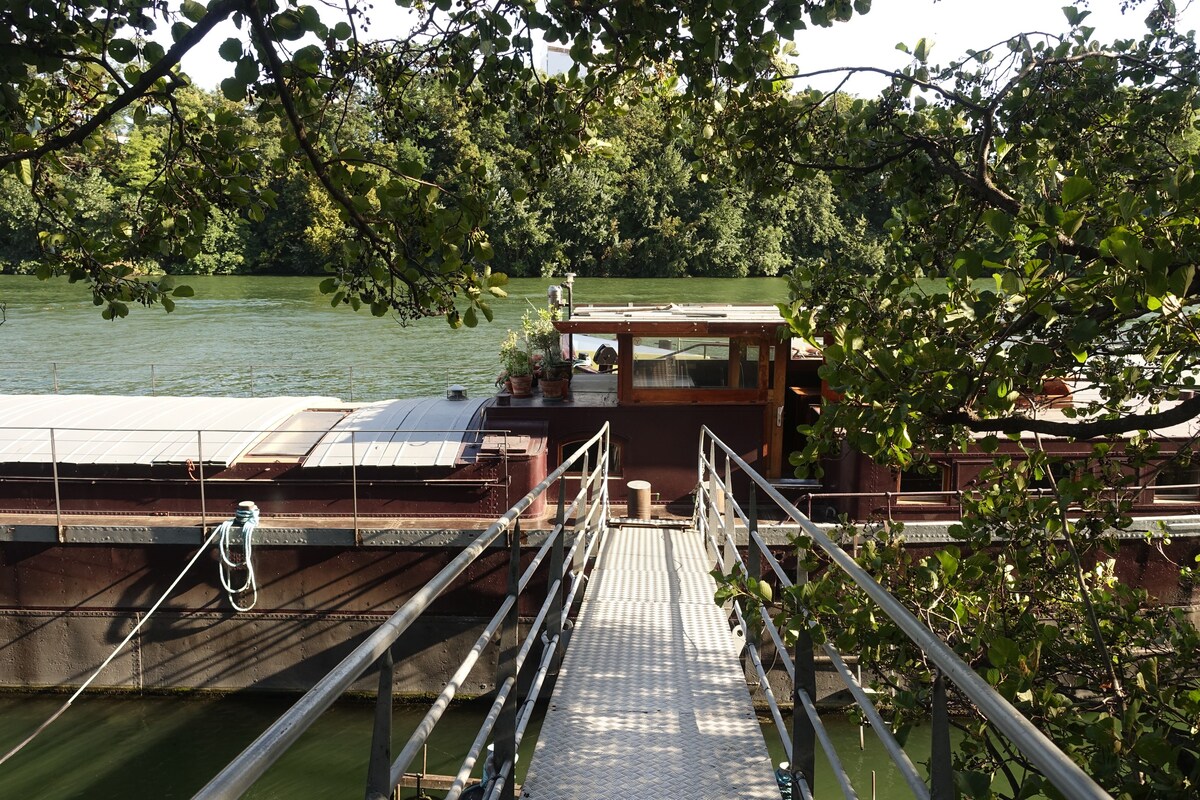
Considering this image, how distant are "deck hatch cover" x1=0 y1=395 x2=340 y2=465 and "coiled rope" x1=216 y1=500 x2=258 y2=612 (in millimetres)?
607

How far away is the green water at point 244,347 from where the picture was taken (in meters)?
22.4

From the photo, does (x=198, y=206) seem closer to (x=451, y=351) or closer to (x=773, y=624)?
(x=773, y=624)

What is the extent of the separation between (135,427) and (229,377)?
12979 millimetres

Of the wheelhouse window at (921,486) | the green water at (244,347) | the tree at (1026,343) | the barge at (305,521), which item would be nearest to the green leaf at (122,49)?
the tree at (1026,343)

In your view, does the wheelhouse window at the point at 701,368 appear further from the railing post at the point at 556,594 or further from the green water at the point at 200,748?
the railing post at the point at 556,594

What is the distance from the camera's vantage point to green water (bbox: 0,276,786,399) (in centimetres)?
2241

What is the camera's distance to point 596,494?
715 cm

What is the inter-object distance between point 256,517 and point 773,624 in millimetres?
7396

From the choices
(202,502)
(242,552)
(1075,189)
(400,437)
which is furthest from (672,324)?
(1075,189)

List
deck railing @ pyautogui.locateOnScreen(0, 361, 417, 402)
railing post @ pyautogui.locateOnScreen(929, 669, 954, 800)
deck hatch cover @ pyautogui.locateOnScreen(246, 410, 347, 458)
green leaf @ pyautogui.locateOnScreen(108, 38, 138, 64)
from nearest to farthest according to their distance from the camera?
1. railing post @ pyautogui.locateOnScreen(929, 669, 954, 800)
2. green leaf @ pyautogui.locateOnScreen(108, 38, 138, 64)
3. deck hatch cover @ pyautogui.locateOnScreen(246, 410, 347, 458)
4. deck railing @ pyautogui.locateOnScreen(0, 361, 417, 402)

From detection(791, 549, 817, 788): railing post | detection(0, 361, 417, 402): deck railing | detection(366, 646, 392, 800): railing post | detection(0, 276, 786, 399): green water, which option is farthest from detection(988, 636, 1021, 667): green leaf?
detection(0, 361, 417, 402): deck railing

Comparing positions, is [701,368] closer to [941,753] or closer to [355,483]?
[355,483]

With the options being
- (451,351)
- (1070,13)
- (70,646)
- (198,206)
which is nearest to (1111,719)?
(1070,13)

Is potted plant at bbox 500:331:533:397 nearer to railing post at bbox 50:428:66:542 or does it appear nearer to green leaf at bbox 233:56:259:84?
railing post at bbox 50:428:66:542
